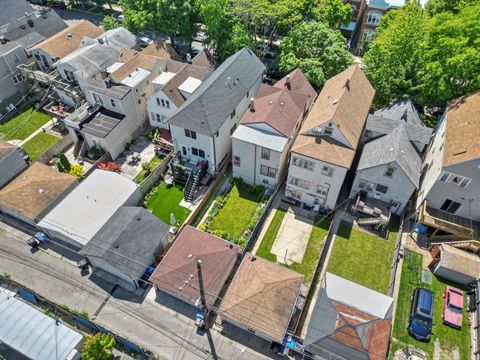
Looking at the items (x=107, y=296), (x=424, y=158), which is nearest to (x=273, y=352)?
(x=107, y=296)

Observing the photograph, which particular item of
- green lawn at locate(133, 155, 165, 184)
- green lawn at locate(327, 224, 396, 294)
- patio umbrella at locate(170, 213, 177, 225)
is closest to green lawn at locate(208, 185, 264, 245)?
patio umbrella at locate(170, 213, 177, 225)

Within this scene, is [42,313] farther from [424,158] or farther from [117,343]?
[424,158]

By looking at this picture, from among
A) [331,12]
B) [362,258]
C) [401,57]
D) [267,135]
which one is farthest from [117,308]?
[331,12]

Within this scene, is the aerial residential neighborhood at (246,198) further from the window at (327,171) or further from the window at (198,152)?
the window at (327,171)

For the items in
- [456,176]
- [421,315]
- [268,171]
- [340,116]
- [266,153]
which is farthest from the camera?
[268,171]

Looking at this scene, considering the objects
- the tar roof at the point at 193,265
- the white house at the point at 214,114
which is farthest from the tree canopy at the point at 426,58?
the tar roof at the point at 193,265

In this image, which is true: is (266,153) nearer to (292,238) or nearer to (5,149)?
(292,238)

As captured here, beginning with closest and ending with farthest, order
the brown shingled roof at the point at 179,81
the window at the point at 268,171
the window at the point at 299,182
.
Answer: the window at the point at 299,182 → the window at the point at 268,171 → the brown shingled roof at the point at 179,81
